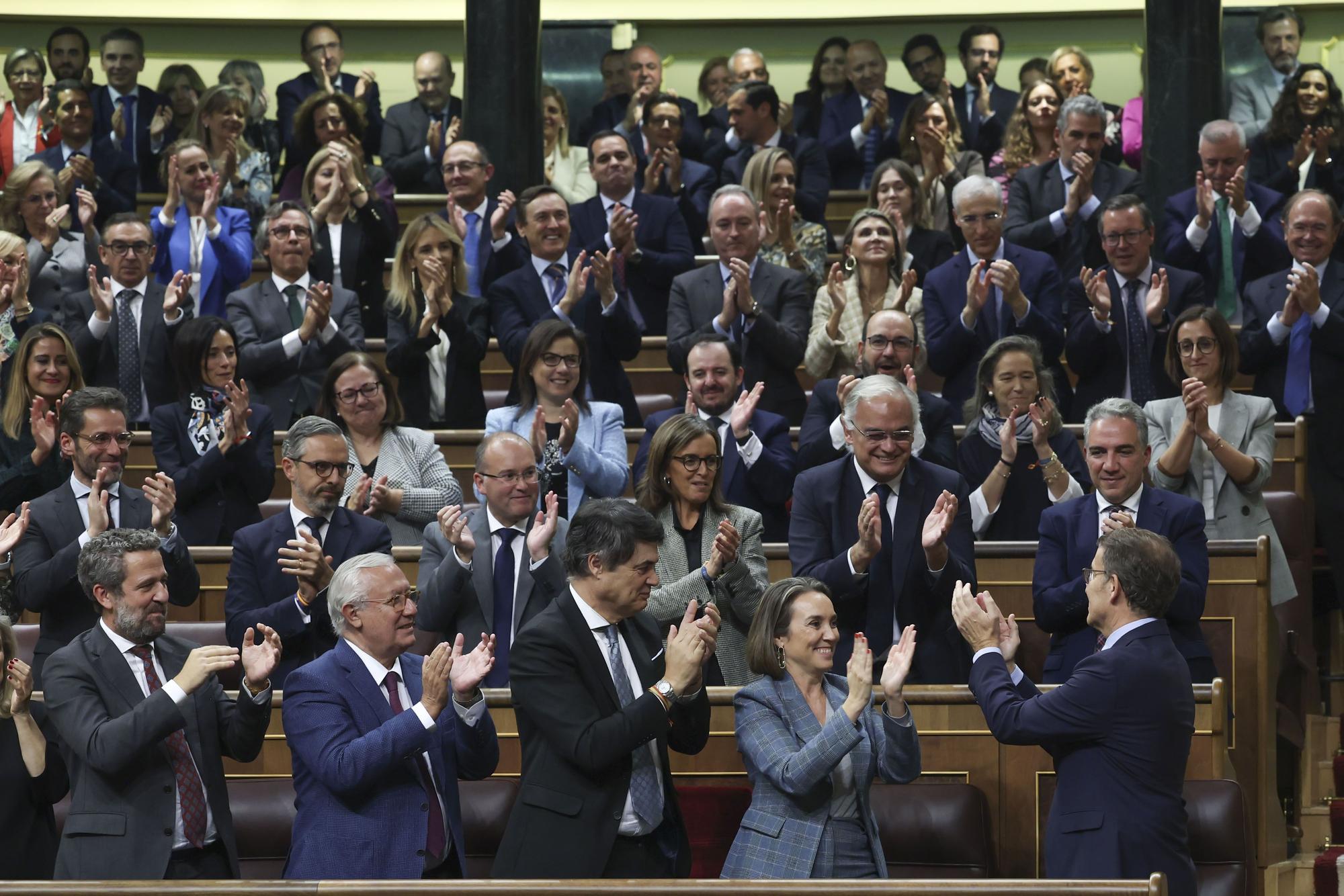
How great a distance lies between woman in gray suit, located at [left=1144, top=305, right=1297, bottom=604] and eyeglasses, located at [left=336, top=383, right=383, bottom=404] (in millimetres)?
2068

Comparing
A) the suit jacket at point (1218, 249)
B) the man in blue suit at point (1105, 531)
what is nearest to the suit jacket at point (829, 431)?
the man in blue suit at point (1105, 531)

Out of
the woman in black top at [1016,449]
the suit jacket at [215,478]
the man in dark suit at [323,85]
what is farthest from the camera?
the man in dark suit at [323,85]

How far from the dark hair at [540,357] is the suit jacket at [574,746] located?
158 cm

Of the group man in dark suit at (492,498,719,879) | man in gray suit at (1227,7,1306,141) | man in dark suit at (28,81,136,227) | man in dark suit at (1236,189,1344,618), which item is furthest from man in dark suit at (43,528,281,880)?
man in gray suit at (1227,7,1306,141)

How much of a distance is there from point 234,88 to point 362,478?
3.02 metres

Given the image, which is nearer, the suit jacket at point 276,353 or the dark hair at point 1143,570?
the dark hair at point 1143,570

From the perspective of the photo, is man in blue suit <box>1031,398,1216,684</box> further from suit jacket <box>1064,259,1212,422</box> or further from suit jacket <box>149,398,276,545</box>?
suit jacket <box>149,398,276,545</box>

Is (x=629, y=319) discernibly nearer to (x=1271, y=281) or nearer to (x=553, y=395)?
(x=553, y=395)

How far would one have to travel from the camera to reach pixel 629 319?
19.1 feet

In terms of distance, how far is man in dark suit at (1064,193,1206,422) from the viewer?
5.73 meters

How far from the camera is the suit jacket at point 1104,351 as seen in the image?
18.8ft

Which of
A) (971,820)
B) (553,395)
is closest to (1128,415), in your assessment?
(971,820)

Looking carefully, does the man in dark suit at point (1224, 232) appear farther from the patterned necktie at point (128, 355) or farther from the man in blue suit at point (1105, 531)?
the patterned necktie at point (128, 355)

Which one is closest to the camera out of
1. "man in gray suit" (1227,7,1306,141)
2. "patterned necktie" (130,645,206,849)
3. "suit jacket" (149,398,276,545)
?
"patterned necktie" (130,645,206,849)
